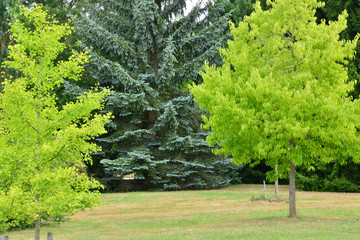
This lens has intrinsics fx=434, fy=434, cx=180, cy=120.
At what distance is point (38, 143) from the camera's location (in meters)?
10.5

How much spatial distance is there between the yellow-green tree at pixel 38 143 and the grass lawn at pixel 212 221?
265 centimetres

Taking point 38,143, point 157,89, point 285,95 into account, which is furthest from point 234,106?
point 157,89

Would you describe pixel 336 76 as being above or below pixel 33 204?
above

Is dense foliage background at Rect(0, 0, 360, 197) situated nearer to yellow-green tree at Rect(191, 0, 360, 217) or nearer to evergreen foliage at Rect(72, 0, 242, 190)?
evergreen foliage at Rect(72, 0, 242, 190)

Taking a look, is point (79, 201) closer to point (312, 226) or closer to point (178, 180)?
point (312, 226)

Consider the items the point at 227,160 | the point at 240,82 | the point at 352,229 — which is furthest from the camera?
the point at 227,160

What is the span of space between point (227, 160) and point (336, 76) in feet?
56.2

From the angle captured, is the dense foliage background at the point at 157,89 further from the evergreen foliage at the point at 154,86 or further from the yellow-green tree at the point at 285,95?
the yellow-green tree at the point at 285,95

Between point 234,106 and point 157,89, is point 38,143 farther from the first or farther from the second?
point 157,89

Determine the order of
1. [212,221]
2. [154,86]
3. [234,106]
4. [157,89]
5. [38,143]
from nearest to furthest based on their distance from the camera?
[38,143] → [234,106] → [212,221] → [157,89] → [154,86]

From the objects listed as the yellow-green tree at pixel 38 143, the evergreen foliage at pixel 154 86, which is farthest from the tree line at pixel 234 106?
the evergreen foliage at pixel 154 86

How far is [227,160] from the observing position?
30.4 m

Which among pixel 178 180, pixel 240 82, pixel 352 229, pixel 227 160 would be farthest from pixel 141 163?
pixel 352 229

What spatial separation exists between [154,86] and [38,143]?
21.9 metres
